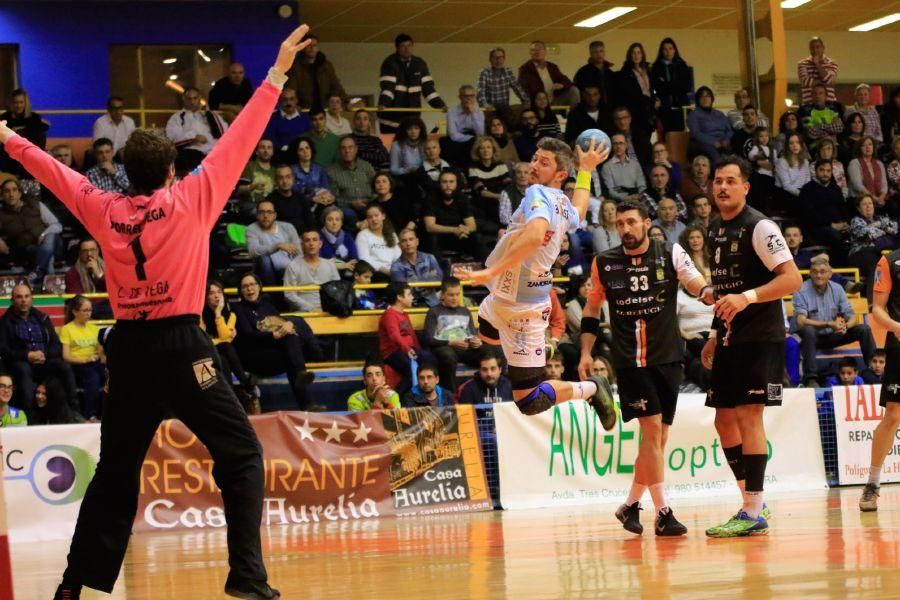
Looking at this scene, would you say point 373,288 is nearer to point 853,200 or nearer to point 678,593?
point 853,200

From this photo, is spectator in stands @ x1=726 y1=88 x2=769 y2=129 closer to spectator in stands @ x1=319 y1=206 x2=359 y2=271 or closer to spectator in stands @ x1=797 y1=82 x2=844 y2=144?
spectator in stands @ x1=797 y1=82 x2=844 y2=144

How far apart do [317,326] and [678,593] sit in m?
9.88

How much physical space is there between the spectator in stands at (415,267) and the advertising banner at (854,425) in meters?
4.93

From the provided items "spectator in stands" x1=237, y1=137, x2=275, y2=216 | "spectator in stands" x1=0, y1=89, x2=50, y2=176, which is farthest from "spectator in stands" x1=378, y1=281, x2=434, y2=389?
"spectator in stands" x1=0, y1=89, x2=50, y2=176

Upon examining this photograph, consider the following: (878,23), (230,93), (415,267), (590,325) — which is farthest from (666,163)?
(878,23)

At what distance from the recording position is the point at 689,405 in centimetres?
1294

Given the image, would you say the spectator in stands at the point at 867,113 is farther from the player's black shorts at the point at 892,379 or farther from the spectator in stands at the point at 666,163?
the player's black shorts at the point at 892,379

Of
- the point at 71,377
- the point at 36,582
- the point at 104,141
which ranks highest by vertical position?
the point at 104,141

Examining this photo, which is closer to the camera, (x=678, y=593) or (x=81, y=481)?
(x=678, y=593)

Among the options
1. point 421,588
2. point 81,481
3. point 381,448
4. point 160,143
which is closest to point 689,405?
point 381,448

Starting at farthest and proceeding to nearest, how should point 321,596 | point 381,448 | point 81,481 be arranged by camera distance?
1. point 381,448
2. point 81,481
3. point 321,596

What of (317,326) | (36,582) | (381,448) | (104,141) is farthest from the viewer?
(104,141)

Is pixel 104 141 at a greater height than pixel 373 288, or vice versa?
pixel 104 141

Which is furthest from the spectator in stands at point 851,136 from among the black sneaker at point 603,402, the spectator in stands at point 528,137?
the black sneaker at point 603,402
